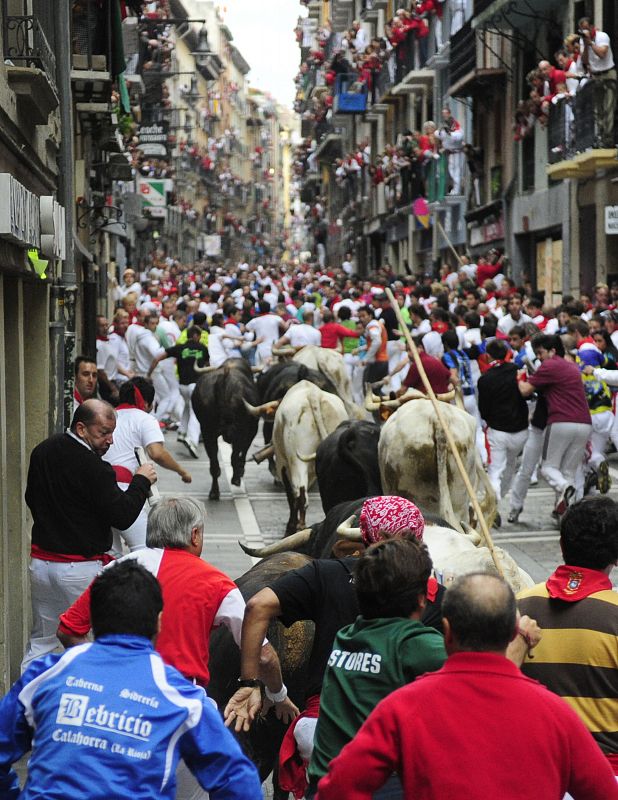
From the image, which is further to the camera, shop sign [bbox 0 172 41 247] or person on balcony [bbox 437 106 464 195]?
person on balcony [bbox 437 106 464 195]

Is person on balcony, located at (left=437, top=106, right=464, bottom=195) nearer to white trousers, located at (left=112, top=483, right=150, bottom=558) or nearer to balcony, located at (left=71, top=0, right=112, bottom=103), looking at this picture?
balcony, located at (left=71, top=0, right=112, bottom=103)

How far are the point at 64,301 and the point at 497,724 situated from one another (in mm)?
8250

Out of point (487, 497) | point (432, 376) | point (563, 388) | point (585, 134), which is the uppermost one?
point (585, 134)

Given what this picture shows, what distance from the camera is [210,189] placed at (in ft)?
371

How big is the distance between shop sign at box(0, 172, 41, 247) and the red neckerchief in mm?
3451

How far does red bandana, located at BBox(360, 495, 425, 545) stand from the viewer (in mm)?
5020

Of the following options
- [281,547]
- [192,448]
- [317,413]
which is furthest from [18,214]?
[192,448]

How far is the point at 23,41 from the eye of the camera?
8.97m

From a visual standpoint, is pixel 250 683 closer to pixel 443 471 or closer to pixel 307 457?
pixel 443 471

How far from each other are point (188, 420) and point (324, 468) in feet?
29.3

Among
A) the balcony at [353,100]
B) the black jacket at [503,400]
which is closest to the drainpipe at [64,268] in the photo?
the black jacket at [503,400]

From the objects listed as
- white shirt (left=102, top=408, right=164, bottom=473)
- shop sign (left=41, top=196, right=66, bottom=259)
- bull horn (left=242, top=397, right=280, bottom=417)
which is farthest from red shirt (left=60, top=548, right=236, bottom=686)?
bull horn (left=242, top=397, right=280, bottom=417)

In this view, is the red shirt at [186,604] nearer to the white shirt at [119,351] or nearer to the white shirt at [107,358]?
the white shirt at [107,358]

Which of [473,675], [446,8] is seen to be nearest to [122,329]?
[473,675]
